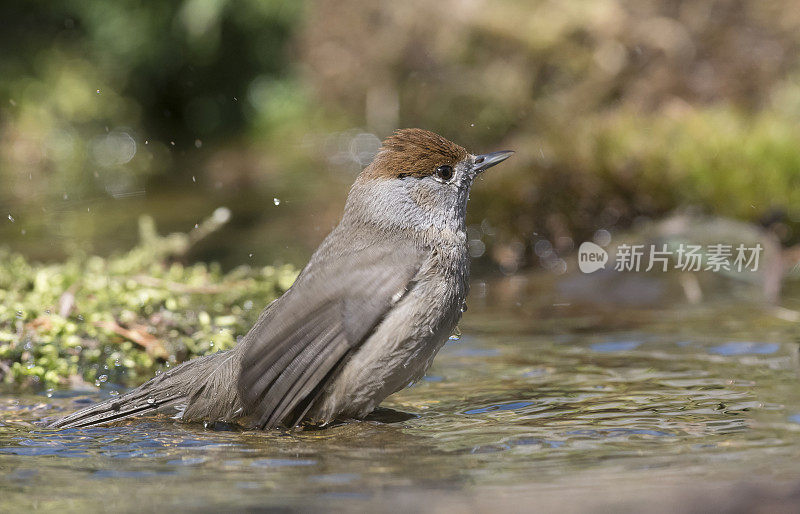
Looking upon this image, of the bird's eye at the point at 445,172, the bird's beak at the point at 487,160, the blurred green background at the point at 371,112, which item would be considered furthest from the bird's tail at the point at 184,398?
the blurred green background at the point at 371,112

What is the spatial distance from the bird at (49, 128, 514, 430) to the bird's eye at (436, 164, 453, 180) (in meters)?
0.16

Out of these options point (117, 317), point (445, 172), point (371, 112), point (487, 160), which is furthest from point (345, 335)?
point (371, 112)

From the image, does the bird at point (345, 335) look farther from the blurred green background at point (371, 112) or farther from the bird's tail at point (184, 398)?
the blurred green background at point (371, 112)

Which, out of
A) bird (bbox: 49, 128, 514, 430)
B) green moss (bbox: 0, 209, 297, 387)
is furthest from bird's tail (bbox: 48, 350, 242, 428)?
green moss (bbox: 0, 209, 297, 387)

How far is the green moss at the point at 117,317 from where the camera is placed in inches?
220

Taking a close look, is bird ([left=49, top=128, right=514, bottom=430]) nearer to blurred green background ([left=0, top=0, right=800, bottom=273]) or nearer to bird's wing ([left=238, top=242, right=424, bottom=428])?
bird's wing ([left=238, top=242, right=424, bottom=428])

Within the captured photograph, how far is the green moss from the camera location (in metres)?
5.59

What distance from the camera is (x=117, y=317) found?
5.90 metres

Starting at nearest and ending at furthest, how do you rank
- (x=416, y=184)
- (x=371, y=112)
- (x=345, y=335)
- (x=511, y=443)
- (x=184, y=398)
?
1. (x=511, y=443)
2. (x=345, y=335)
3. (x=184, y=398)
4. (x=416, y=184)
5. (x=371, y=112)

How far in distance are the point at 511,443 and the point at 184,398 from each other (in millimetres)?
1636

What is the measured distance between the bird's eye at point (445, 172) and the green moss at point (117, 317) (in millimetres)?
1601

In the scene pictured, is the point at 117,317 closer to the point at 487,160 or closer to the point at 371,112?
the point at 487,160

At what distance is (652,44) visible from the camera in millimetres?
11156

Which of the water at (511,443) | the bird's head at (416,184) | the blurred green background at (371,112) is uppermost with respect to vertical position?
the blurred green background at (371,112)
